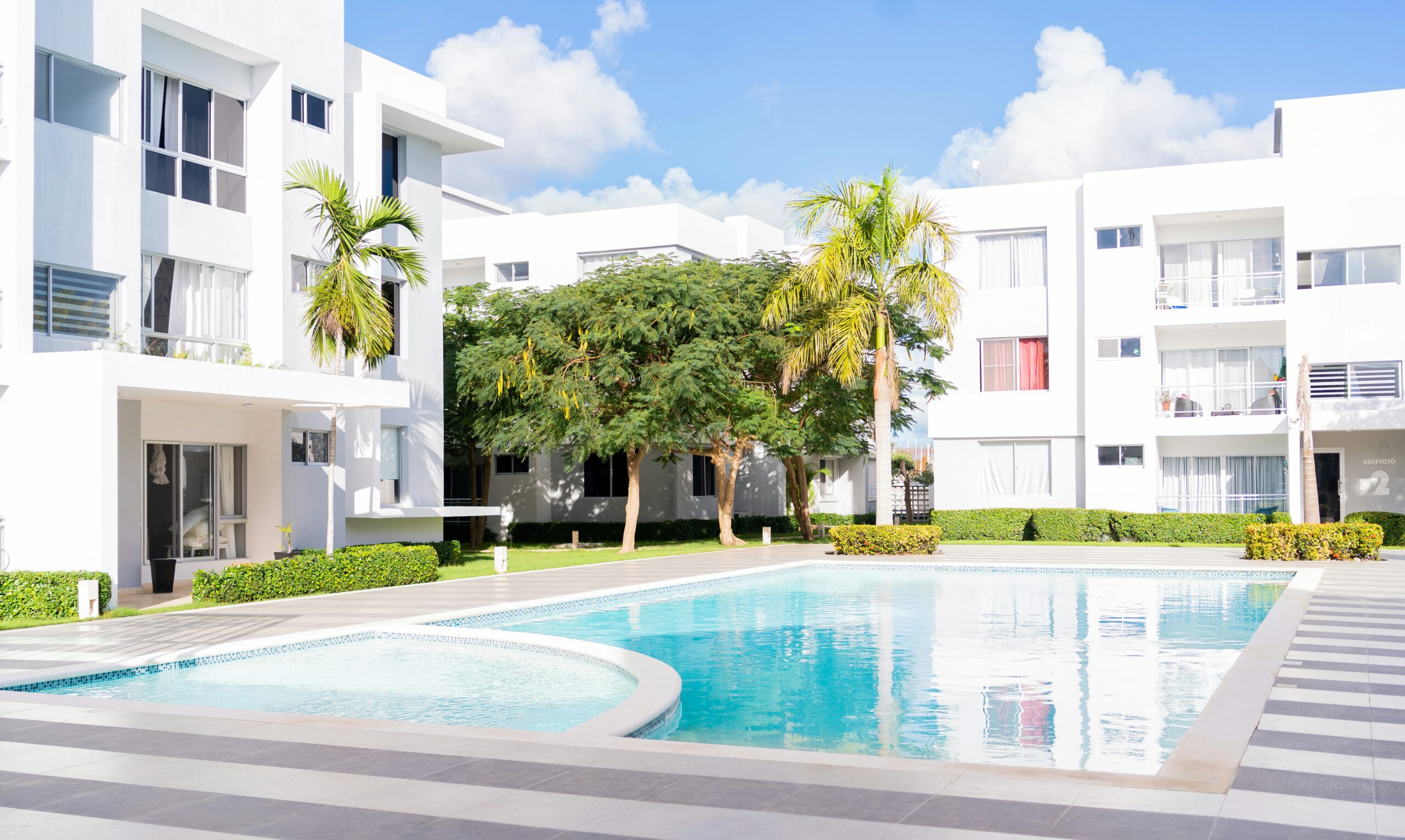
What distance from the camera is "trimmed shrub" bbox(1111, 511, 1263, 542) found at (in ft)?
93.7

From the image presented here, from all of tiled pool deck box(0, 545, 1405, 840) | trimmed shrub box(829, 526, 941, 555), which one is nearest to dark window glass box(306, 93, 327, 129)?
trimmed shrub box(829, 526, 941, 555)

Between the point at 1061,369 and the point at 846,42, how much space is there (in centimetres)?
1337

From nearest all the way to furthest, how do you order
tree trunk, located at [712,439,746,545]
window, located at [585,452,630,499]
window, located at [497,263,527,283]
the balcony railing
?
the balcony railing, tree trunk, located at [712,439,746,545], window, located at [497,263,527,283], window, located at [585,452,630,499]

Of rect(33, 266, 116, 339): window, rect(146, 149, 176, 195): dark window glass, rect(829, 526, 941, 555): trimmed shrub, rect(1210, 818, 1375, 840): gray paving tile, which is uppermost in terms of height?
rect(146, 149, 176, 195): dark window glass

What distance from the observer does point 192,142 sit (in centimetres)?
2059

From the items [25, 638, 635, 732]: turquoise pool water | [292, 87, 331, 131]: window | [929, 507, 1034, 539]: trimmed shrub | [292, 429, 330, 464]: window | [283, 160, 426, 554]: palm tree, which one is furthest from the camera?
[929, 507, 1034, 539]: trimmed shrub

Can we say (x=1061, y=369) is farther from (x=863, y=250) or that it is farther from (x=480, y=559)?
(x=480, y=559)

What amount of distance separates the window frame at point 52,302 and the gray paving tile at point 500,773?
13107 millimetres

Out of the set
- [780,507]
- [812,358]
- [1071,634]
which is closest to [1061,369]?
[812,358]

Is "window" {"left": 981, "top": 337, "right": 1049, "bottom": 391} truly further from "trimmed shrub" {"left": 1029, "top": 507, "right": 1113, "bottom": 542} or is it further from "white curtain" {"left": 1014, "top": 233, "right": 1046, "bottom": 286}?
"trimmed shrub" {"left": 1029, "top": 507, "right": 1113, "bottom": 542}

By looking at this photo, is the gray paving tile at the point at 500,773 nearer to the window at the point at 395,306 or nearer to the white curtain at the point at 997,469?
the window at the point at 395,306

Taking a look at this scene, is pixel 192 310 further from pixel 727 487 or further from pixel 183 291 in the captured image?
pixel 727 487

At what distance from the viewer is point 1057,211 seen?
31.2 meters

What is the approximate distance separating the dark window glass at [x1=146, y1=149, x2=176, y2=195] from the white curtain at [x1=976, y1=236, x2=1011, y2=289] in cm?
2037
